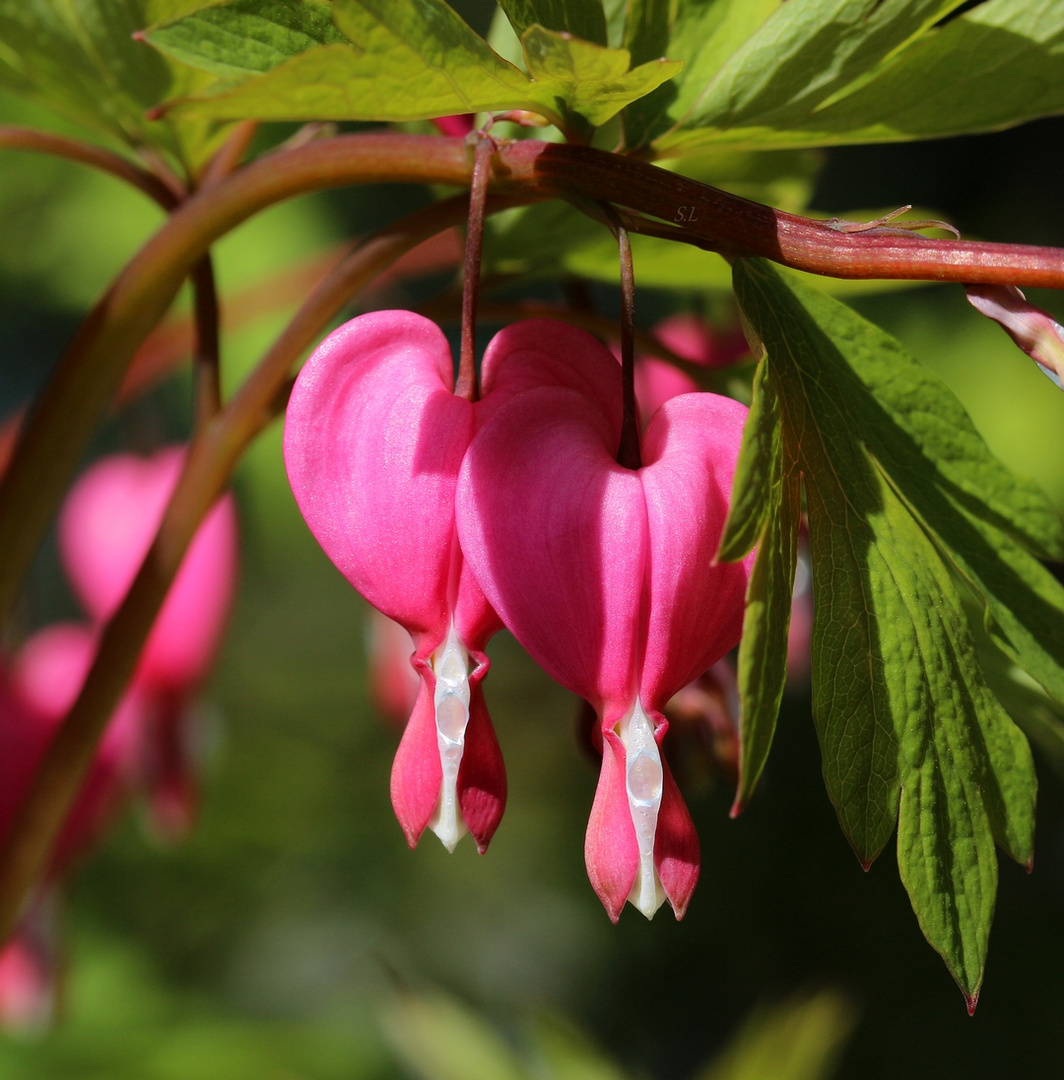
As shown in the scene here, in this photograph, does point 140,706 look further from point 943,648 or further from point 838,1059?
point 838,1059

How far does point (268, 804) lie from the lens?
235 centimetres

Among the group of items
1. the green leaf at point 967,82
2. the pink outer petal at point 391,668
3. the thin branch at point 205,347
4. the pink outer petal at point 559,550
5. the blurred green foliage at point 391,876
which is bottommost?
the blurred green foliage at point 391,876

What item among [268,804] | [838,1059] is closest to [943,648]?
[268,804]

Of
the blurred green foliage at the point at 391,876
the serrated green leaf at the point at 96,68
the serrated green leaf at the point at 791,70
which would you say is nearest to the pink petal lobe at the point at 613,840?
the serrated green leaf at the point at 791,70

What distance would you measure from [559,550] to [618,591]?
0.07 ft

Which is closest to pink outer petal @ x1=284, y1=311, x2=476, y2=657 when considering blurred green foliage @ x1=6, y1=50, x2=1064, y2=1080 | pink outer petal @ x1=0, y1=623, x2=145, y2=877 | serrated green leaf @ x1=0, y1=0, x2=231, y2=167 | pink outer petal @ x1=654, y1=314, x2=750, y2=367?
serrated green leaf @ x1=0, y1=0, x2=231, y2=167

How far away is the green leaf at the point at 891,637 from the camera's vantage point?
359 millimetres

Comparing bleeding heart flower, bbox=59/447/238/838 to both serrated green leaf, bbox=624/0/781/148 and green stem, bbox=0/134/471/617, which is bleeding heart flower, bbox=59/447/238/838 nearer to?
green stem, bbox=0/134/471/617

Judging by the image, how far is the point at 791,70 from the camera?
0.39 metres

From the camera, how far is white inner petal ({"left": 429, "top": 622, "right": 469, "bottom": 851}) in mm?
357

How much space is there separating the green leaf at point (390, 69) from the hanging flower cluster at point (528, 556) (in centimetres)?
8

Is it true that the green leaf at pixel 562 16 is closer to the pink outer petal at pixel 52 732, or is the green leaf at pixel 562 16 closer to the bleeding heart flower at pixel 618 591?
the bleeding heart flower at pixel 618 591

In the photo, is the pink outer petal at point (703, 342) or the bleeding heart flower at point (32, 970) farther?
the pink outer petal at point (703, 342)

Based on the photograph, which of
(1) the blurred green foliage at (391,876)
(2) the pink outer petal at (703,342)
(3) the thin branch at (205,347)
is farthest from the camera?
(1) the blurred green foliage at (391,876)
